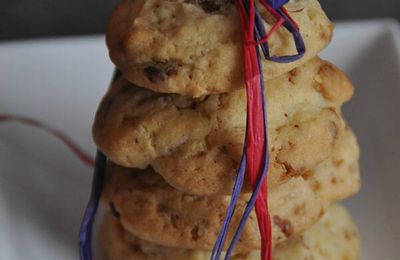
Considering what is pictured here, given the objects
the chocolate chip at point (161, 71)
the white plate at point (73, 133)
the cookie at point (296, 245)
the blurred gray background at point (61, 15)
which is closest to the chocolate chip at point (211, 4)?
the chocolate chip at point (161, 71)

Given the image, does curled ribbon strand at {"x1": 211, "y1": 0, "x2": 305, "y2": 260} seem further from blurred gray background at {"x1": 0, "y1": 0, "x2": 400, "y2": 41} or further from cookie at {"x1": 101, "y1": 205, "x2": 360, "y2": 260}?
blurred gray background at {"x1": 0, "y1": 0, "x2": 400, "y2": 41}

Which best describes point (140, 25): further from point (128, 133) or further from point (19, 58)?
point (19, 58)

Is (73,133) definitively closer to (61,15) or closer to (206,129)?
(206,129)

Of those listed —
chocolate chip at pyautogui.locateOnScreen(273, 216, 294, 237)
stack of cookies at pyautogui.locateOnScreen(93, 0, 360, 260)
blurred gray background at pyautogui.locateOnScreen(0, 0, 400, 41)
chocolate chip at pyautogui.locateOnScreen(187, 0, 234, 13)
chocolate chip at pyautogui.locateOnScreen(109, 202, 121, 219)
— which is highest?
chocolate chip at pyautogui.locateOnScreen(187, 0, 234, 13)

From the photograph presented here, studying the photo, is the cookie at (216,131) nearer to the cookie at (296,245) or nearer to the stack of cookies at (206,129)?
the stack of cookies at (206,129)

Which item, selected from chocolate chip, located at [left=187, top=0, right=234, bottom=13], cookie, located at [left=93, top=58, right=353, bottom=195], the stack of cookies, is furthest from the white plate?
chocolate chip, located at [left=187, top=0, right=234, bottom=13]
